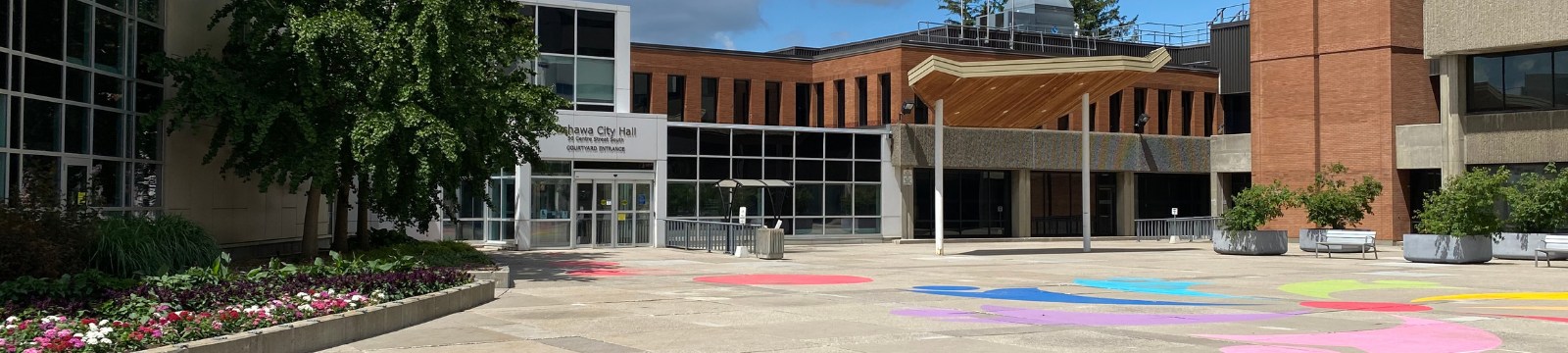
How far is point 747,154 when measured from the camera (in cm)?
3825

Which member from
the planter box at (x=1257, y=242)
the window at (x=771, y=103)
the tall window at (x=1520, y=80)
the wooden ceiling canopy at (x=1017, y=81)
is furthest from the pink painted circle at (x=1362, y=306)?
the window at (x=771, y=103)

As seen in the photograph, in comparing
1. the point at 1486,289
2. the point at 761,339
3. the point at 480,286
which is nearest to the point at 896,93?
the point at 1486,289

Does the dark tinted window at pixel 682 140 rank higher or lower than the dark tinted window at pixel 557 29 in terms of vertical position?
lower

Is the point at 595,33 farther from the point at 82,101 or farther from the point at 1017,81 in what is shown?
the point at 82,101

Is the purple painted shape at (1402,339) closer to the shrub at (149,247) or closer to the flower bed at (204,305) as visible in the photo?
the flower bed at (204,305)

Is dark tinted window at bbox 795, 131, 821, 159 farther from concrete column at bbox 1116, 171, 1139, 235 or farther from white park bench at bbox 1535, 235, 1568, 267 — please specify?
white park bench at bbox 1535, 235, 1568, 267

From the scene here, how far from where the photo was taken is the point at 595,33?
116ft

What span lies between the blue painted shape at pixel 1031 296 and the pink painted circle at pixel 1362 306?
1371mm

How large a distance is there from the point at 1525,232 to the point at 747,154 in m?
20.4

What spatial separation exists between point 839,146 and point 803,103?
6.36 metres

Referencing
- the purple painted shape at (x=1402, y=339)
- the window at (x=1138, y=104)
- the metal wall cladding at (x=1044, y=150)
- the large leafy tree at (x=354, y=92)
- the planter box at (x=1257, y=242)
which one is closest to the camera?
the purple painted shape at (x=1402, y=339)

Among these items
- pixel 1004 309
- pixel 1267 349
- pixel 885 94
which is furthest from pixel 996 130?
pixel 1267 349

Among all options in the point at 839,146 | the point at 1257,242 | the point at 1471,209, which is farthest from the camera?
the point at 839,146

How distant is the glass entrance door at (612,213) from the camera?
34.9 meters
